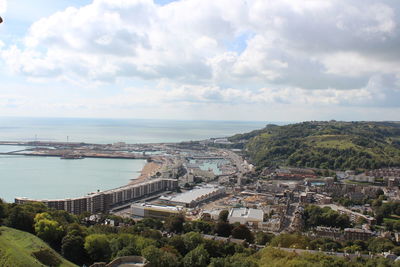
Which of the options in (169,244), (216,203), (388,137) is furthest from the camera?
(388,137)

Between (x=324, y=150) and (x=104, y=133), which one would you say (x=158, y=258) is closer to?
(x=324, y=150)

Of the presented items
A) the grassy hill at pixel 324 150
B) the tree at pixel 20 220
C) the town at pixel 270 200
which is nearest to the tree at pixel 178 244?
the tree at pixel 20 220

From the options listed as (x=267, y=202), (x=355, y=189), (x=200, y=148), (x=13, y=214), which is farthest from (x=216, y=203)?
(x=200, y=148)

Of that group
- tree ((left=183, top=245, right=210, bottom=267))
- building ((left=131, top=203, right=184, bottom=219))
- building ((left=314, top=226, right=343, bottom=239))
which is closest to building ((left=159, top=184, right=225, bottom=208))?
building ((left=131, top=203, right=184, bottom=219))

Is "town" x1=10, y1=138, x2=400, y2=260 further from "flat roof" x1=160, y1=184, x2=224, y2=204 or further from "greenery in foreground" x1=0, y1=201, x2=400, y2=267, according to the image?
"greenery in foreground" x1=0, y1=201, x2=400, y2=267

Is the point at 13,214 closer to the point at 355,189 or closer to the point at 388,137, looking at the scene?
the point at 355,189

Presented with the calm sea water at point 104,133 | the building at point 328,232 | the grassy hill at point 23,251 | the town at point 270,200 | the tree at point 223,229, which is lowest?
the building at point 328,232

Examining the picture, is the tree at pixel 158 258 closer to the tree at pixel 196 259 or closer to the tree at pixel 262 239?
the tree at pixel 196 259
